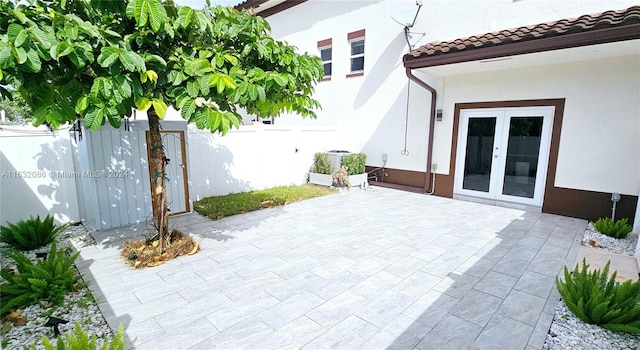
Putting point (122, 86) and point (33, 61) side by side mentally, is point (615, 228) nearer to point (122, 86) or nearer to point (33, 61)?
point (122, 86)

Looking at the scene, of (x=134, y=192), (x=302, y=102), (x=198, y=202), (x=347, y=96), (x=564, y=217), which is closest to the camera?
(x=302, y=102)

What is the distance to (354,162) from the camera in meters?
8.59

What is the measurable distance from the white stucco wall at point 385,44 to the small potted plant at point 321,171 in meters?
1.18

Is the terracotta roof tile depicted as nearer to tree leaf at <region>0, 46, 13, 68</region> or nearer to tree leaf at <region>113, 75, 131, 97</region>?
tree leaf at <region>113, 75, 131, 97</region>

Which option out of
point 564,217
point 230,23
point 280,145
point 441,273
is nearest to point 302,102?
point 230,23

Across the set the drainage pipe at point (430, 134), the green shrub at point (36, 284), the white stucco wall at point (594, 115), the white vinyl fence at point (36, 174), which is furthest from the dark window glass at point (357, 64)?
the green shrub at point (36, 284)

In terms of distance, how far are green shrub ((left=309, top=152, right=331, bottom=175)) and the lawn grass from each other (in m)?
0.61

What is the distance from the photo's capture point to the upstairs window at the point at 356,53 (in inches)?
359

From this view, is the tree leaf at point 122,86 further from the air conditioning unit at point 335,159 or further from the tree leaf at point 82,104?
the air conditioning unit at point 335,159

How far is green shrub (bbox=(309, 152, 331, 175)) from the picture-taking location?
882 centimetres

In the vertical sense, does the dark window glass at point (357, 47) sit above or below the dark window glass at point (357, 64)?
above

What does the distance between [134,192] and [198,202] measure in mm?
1591

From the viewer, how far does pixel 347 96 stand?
376 inches

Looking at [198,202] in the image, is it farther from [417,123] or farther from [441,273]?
[417,123]
